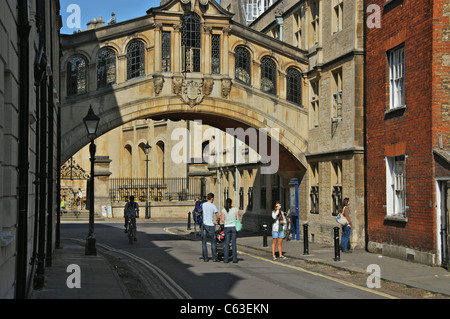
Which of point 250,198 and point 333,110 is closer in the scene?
point 333,110

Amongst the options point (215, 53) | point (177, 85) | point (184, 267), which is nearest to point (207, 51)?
point (215, 53)

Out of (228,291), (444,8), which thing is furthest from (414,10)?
(228,291)

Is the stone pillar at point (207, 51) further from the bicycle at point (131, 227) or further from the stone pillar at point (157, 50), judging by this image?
the bicycle at point (131, 227)

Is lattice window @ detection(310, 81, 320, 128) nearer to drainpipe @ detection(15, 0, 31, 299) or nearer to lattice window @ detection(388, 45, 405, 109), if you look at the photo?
lattice window @ detection(388, 45, 405, 109)

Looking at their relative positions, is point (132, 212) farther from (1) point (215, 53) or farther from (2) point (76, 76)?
(1) point (215, 53)

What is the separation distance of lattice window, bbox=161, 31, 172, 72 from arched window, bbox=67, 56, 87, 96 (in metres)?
2.85

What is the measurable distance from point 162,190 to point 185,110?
1182 inches

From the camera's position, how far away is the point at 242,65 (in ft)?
83.7

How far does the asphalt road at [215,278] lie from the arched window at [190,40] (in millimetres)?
6948

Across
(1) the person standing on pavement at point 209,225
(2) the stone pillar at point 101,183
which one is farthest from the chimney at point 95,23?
(1) the person standing on pavement at point 209,225

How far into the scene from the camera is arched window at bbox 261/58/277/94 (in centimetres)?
2578

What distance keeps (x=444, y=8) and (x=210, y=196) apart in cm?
768

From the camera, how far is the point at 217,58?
25.1 metres
